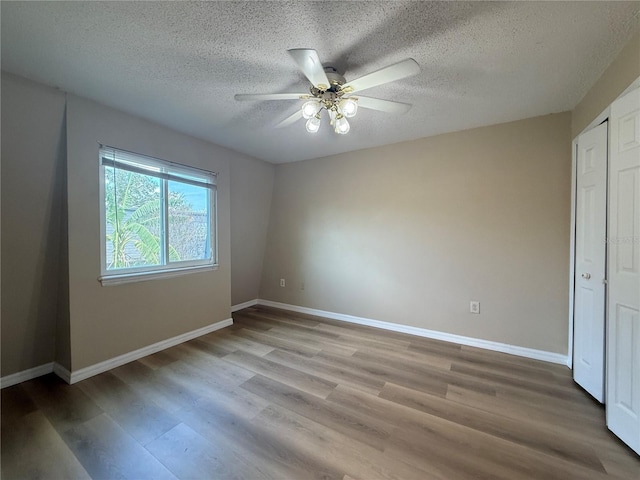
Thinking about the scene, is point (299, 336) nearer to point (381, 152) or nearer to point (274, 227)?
point (274, 227)

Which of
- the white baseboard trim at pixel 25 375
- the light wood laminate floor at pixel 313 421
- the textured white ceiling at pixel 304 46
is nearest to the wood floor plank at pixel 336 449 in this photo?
the light wood laminate floor at pixel 313 421

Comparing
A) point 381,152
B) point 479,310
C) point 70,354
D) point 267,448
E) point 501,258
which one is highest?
point 381,152

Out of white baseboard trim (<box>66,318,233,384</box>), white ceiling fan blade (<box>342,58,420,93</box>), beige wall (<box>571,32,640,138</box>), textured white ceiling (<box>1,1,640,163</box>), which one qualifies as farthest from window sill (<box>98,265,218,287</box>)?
beige wall (<box>571,32,640,138</box>)

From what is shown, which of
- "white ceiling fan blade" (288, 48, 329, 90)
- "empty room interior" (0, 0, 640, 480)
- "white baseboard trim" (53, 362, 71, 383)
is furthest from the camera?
"white baseboard trim" (53, 362, 71, 383)

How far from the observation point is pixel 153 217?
2680 mm

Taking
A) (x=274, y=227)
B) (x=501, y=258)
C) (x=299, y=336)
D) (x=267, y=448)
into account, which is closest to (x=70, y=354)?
(x=267, y=448)

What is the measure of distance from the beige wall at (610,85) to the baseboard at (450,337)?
211 centimetres

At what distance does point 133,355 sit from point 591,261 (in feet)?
13.5

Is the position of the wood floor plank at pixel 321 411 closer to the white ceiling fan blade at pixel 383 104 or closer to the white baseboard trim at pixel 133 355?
the white baseboard trim at pixel 133 355

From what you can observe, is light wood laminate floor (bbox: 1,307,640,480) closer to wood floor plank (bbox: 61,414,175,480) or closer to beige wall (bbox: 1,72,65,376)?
wood floor plank (bbox: 61,414,175,480)

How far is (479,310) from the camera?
2.78m

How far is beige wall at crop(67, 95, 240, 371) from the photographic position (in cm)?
213

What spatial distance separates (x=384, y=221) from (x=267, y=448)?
8.66 feet

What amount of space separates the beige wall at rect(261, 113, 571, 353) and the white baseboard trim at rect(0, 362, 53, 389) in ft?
9.08
